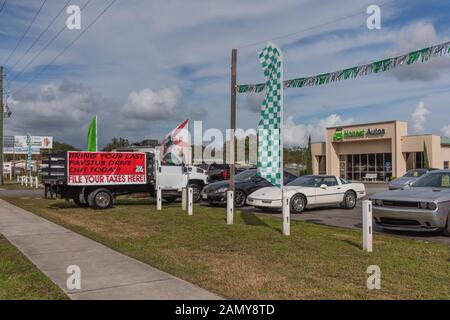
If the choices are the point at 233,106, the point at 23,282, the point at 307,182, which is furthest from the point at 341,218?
the point at 23,282

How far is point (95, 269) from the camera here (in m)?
6.70

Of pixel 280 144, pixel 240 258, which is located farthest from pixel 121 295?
pixel 280 144

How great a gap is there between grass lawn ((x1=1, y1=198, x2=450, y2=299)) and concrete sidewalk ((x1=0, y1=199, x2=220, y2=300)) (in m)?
0.31

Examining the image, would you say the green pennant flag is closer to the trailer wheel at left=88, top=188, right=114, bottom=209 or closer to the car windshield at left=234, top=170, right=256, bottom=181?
the trailer wheel at left=88, top=188, right=114, bottom=209

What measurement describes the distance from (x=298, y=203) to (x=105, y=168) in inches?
279

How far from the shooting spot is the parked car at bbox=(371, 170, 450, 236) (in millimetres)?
9367

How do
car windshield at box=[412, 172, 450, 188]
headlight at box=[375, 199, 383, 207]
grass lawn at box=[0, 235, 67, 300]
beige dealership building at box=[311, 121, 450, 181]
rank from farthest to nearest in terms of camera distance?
beige dealership building at box=[311, 121, 450, 181], car windshield at box=[412, 172, 450, 188], headlight at box=[375, 199, 383, 207], grass lawn at box=[0, 235, 67, 300]

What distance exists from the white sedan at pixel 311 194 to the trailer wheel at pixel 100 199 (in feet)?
17.3

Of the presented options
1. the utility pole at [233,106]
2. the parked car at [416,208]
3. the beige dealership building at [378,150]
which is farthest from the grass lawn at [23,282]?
the beige dealership building at [378,150]

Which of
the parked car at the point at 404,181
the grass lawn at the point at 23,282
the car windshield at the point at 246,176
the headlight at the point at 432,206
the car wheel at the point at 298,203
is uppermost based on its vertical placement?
the car windshield at the point at 246,176

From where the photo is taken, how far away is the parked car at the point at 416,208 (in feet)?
30.7

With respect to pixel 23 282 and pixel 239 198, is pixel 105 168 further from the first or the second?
pixel 23 282

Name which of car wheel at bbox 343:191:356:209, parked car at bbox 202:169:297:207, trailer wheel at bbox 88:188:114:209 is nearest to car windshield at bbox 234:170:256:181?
parked car at bbox 202:169:297:207

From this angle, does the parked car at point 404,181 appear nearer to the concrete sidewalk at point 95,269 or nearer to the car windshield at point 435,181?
the car windshield at point 435,181
